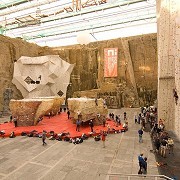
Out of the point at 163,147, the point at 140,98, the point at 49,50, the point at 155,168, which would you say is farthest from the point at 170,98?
the point at 49,50

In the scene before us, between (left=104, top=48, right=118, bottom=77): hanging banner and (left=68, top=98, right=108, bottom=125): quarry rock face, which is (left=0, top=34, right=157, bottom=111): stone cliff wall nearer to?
(left=104, top=48, right=118, bottom=77): hanging banner

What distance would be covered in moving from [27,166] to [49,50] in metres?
33.4

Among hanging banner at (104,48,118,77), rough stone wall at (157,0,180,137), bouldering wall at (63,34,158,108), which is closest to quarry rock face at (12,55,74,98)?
bouldering wall at (63,34,158,108)

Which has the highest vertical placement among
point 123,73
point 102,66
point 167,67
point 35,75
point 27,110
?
point 102,66

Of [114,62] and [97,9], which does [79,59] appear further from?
[97,9]

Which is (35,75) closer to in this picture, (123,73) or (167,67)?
(123,73)

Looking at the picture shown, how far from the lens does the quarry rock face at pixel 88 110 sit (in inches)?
718

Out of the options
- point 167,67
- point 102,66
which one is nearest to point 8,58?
point 102,66

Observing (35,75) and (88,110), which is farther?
(35,75)

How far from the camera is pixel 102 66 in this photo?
39.0m

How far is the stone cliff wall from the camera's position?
33156mm

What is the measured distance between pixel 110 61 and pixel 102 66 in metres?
2.97

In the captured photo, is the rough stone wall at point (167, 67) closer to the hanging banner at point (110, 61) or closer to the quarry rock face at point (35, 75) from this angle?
the hanging banner at point (110, 61)

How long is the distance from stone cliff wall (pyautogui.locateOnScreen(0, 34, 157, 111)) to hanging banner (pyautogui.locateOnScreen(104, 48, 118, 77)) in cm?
145
